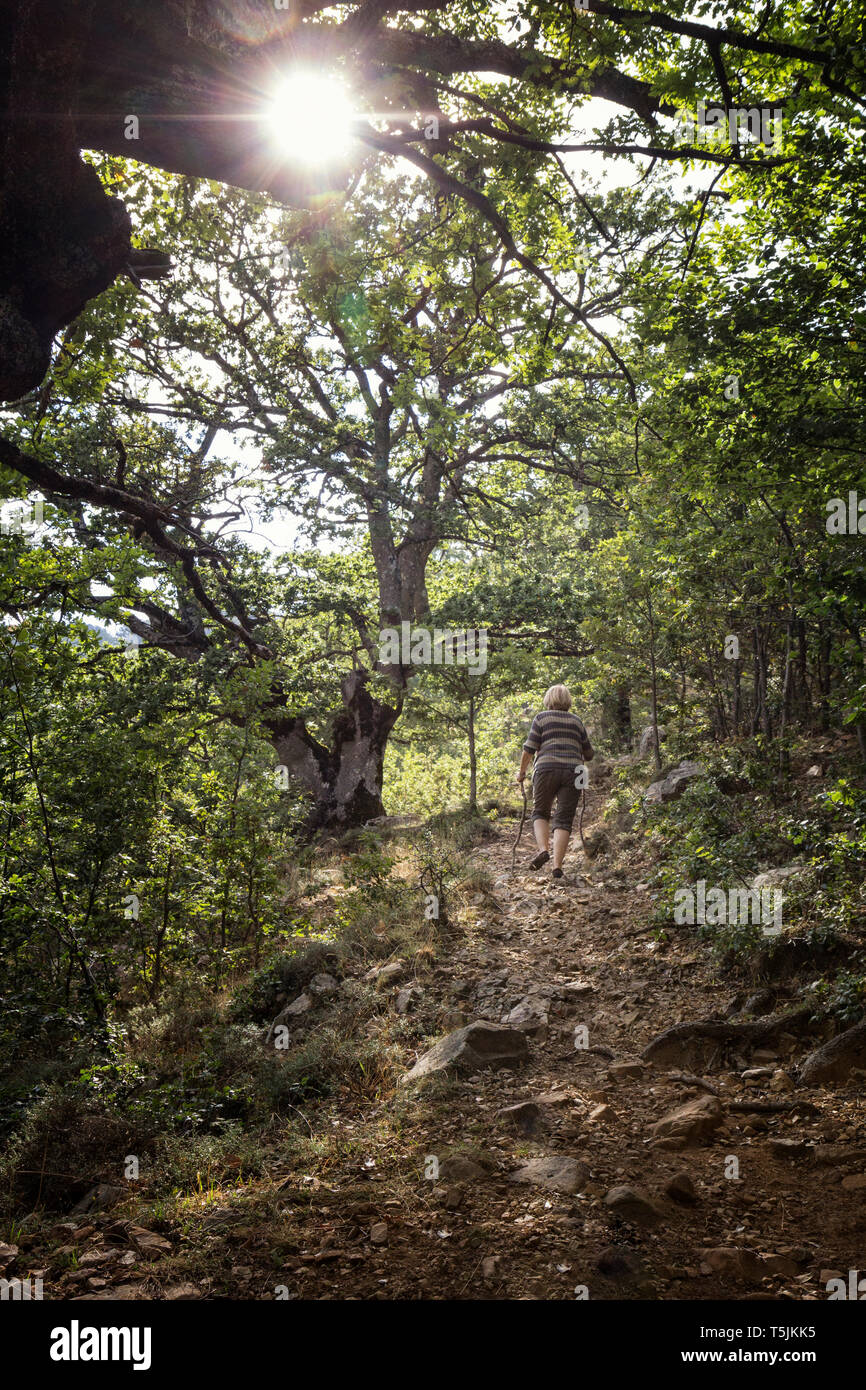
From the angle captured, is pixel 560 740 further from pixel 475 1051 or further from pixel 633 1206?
pixel 633 1206

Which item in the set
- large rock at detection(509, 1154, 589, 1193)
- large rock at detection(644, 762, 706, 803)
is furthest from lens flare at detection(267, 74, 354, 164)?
large rock at detection(644, 762, 706, 803)

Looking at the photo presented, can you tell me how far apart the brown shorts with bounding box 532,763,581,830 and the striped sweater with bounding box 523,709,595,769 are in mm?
81

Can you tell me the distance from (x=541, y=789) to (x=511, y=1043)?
3885 millimetres

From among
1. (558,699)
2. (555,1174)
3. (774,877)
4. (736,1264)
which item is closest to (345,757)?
(558,699)

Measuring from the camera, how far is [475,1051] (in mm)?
4441

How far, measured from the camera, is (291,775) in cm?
1327

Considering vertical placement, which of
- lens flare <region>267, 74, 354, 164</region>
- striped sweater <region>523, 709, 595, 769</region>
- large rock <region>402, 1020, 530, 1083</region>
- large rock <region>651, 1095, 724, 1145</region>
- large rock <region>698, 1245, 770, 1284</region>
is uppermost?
lens flare <region>267, 74, 354, 164</region>

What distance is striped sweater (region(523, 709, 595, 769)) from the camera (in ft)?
27.1

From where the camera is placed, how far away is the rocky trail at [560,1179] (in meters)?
2.64

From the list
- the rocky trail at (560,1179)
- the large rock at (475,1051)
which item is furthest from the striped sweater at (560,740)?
the large rock at (475,1051)

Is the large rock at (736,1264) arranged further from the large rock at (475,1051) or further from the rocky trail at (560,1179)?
the large rock at (475,1051)

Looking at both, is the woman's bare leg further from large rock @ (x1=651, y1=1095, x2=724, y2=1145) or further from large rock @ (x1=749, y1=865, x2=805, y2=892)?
large rock @ (x1=651, y1=1095, x2=724, y2=1145)

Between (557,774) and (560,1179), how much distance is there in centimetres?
517

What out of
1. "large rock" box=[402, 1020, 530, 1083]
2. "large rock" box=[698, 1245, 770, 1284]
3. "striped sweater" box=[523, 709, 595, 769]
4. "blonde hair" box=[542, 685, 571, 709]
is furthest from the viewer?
"blonde hair" box=[542, 685, 571, 709]
